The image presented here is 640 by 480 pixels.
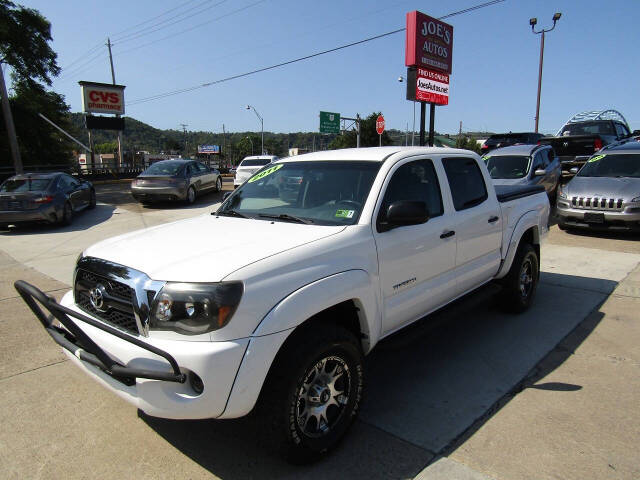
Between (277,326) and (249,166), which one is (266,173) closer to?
(277,326)

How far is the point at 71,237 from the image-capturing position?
33.5ft

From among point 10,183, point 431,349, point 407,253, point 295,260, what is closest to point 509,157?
point 431,349

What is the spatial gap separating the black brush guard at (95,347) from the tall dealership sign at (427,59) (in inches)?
546

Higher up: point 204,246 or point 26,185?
point 204,246

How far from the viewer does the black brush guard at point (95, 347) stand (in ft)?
7.15

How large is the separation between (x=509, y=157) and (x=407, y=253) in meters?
9.43

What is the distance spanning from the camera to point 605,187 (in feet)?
29.8

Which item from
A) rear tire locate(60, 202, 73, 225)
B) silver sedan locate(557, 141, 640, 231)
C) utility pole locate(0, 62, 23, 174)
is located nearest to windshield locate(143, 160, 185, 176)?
rear tire locate(60, 202, 73, 225)

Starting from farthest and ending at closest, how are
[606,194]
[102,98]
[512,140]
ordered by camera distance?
[102,98] < [512,140] < [606,194]

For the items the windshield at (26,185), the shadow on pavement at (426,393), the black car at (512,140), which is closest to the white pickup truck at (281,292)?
the shadow on pavement at (426,393)

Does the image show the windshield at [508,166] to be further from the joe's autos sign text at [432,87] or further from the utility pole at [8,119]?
the utility pole at [8,119]

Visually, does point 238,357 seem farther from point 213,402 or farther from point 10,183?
point 10,183

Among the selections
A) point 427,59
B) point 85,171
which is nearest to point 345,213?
point 427,59

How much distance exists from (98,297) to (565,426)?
3.05 m
